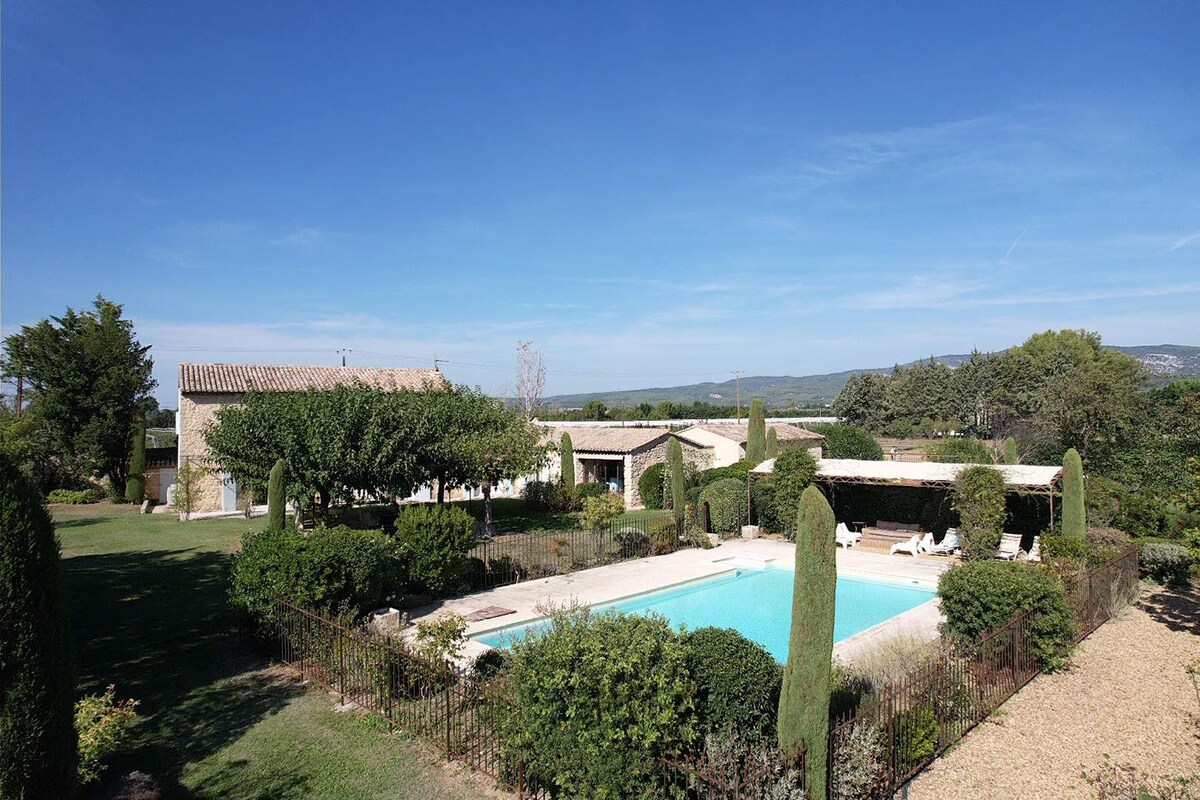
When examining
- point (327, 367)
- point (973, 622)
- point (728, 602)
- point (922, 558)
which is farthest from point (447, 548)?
point (327, 367)

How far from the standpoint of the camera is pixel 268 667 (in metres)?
10.0

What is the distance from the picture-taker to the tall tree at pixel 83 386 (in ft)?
99.9

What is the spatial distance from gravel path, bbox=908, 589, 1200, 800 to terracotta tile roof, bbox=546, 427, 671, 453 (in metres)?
20.1

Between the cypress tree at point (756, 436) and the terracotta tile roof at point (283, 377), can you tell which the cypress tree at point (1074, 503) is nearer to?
the cypress tree at point (756, 436)

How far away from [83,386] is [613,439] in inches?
974

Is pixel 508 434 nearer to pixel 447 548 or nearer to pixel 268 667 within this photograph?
pixel 447 548

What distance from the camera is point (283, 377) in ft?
99.0

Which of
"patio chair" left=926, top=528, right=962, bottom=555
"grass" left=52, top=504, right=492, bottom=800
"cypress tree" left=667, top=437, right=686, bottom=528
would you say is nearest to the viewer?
"grass" left=52, top=504, right=492, bottom=800

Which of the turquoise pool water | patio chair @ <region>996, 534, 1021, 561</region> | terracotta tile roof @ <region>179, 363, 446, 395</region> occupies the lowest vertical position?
the turquoise pool water

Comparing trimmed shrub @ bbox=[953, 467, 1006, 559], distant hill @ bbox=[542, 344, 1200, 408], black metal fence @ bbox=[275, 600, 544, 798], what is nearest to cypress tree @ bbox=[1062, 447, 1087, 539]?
trimmed shrub @ bbox=[953, 467, 1006, 559]

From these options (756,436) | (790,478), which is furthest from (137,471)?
(790,478)

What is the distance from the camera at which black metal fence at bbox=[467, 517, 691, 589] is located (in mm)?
15914

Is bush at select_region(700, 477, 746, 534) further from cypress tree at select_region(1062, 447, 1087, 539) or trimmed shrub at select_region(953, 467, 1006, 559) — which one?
cypress tree at select_region(1062, 447, 1087, 539)

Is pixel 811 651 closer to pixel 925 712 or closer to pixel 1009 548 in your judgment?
pixel 925 712
